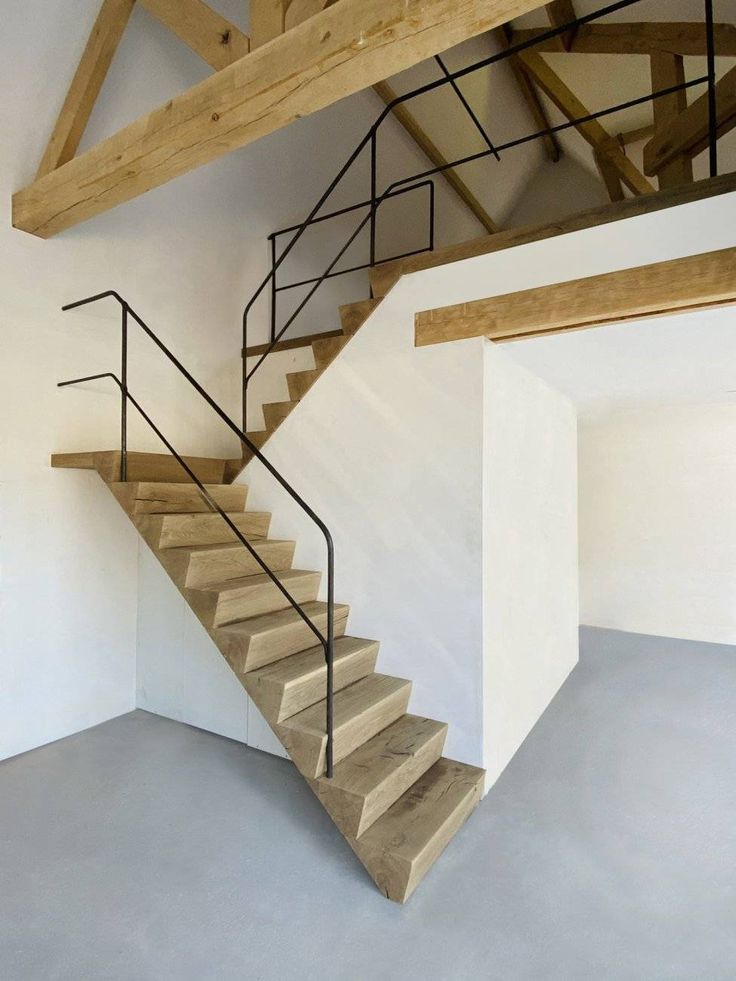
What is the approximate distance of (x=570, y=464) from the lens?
4.34 m

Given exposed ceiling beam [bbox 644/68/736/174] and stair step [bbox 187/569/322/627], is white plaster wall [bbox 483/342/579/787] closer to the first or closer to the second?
stair step [bbox 187/569/322/627]

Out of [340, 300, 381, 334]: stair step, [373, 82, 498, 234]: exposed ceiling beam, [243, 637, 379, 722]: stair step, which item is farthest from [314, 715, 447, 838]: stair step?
[373, 82, 498, 234]: exposed ceiling beam

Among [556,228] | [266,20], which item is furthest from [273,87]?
[556,228]

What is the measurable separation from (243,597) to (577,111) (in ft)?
20.1

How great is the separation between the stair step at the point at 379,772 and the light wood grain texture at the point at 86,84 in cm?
326

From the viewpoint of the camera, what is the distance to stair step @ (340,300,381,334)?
2.91m

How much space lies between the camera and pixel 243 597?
8.41 feet

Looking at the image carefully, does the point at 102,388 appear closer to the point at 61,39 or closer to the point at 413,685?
the point at 61,39

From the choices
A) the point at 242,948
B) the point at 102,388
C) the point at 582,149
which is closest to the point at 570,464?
the point at 102,388

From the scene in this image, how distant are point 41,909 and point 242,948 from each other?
0.74 metres

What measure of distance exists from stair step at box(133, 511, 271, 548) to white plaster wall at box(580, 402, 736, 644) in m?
3.83

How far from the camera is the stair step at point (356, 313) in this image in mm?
2908

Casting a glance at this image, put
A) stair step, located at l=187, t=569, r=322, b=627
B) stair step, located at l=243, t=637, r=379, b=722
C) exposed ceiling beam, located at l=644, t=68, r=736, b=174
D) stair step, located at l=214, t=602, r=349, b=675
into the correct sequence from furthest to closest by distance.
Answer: exposed ceiling beam, located at l=644, t=68, r=736, b=174
stair step, located at l=187, t=569, r=322, b=627
stair step, located at l=214, t=602, r=349, b=675
stair step, located at l=243, t=637, r=379, b=722

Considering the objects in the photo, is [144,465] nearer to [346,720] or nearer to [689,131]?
[346,720]
